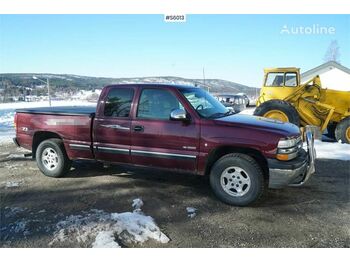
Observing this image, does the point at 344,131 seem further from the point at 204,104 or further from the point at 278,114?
the point at 204,104

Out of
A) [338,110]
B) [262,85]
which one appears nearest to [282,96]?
[262,85]

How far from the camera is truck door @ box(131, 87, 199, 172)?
4855 mm

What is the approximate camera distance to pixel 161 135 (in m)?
5.00

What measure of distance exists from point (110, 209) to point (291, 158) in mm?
2672

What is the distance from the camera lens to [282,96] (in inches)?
440

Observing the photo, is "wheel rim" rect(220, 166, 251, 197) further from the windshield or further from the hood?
the windshield

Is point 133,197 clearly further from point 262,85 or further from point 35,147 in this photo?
point 262,85

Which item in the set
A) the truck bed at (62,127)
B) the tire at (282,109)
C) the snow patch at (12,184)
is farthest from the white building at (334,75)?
the snow patch at (12,184)

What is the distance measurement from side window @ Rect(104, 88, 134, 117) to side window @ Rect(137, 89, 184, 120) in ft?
0.81

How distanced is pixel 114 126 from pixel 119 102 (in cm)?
44

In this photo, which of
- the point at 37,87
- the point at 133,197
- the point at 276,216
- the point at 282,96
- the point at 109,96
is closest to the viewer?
the point at 276,216

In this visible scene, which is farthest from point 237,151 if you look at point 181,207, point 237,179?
point 181,207

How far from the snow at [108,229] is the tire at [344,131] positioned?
7947mm

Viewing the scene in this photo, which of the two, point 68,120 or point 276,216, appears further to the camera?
point 68,120
